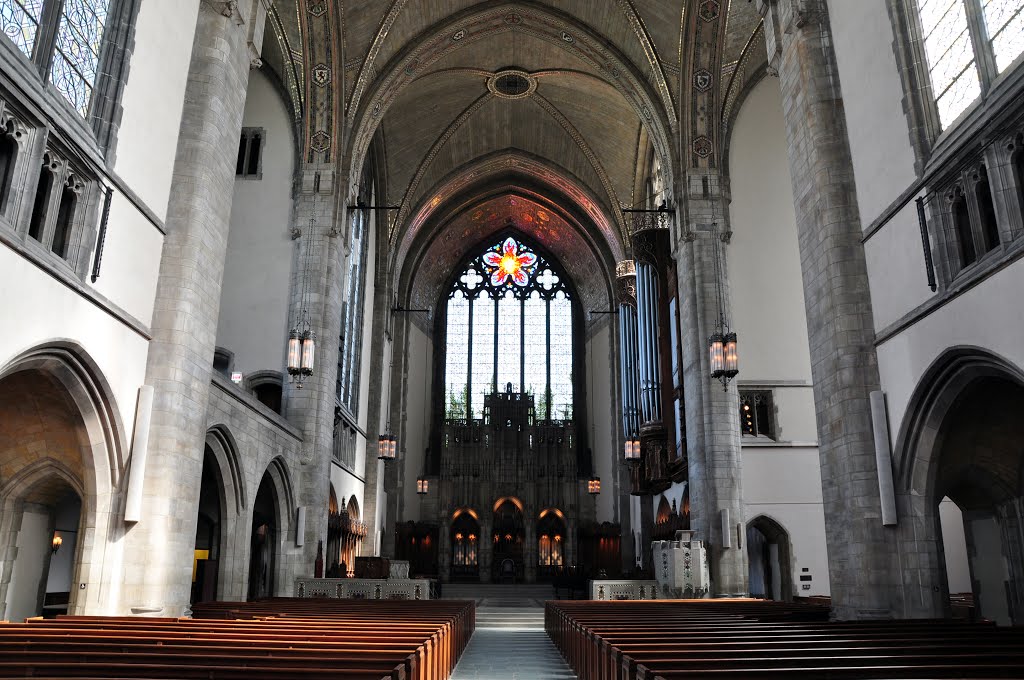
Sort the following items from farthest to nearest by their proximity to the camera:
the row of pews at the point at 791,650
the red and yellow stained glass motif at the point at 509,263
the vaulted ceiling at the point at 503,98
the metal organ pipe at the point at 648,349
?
the red and yellow stained glass motif at the point at 509,263
the metal organ pipe at the point at 648,349
the vaulted ceiling at the point at 503,98
the row of pews at the point at 791,650

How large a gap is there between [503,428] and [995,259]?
1089 inches

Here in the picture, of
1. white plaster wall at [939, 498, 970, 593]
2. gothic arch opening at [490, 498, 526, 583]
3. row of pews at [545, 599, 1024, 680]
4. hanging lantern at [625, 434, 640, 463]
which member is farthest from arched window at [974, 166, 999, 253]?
gothic arch opening at [490, 498, 526, 583]

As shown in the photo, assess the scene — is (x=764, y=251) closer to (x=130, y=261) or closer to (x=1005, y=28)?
(x=1005, y=28)

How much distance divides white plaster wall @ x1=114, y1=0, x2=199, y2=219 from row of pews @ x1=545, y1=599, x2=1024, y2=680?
8.02m

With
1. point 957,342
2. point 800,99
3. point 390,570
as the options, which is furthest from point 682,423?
point 957,342

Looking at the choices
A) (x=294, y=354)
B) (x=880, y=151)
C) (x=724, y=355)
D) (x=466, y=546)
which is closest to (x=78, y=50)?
(x=294, y=354)

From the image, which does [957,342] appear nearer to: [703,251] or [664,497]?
[703,251]

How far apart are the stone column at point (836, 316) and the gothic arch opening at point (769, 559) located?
8.01 m

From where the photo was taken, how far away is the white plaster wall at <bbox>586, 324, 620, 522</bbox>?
32.4m

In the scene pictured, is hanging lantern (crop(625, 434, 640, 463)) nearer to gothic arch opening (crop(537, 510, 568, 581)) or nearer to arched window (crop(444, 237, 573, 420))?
gothic arch opening (crop(537, 510, 568, 581))

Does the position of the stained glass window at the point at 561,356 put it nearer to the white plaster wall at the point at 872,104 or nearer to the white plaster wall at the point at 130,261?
the white plaster wall at the point at 872,104

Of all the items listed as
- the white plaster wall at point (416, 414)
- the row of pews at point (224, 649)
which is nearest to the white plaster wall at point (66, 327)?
the row of pews at point (224, 649)

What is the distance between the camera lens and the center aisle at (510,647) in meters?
9.89

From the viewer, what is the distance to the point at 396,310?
3175 centimetres
